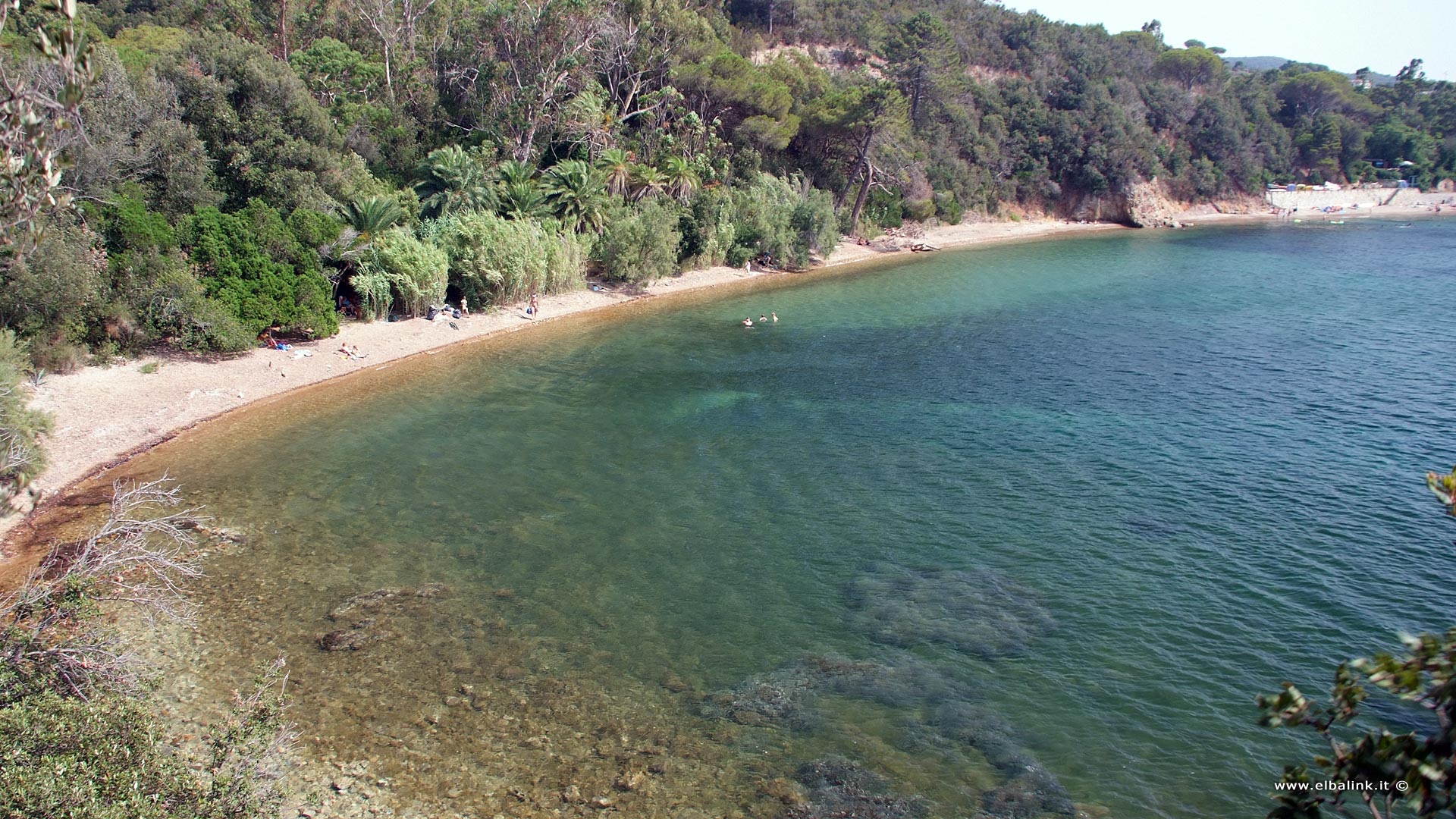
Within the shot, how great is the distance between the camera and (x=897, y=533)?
18.6 metres

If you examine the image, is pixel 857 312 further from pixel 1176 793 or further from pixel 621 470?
pixel 1176 793

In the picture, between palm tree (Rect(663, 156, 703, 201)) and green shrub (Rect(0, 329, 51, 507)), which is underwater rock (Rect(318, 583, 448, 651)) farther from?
palm tree (Rect(663, 156, 703, 201))

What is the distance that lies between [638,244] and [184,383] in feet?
74.7

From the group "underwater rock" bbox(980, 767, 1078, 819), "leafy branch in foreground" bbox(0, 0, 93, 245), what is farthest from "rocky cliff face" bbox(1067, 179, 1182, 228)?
"leafy branch in foreground" bbox(0, 0, 93, 245)

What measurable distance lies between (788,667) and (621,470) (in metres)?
9.51

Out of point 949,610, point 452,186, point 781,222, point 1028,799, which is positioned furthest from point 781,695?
→ point 781,222

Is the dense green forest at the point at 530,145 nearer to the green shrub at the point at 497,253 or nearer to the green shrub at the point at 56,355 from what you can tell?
the green shrub at the point at 56,355

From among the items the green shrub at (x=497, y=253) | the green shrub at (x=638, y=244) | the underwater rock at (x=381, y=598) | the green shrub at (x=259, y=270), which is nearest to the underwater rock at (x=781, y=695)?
the underwater rock at (x=381, y=598)

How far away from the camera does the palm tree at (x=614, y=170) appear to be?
47.0 metres

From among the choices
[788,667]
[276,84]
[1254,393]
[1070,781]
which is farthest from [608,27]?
[1070,781]

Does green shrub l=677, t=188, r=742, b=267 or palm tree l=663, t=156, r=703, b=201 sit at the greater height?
palm tree l=663, t=156, r=703, b=201

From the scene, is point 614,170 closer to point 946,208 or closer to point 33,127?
point 946,208

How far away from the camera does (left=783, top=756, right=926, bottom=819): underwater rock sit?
428 inches

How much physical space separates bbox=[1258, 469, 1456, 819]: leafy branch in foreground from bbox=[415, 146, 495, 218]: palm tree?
129 ft
